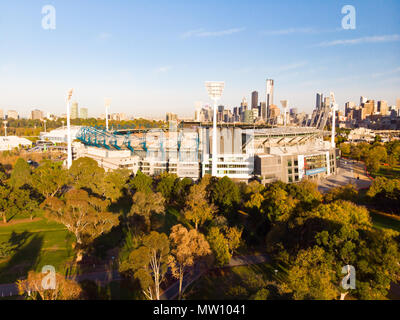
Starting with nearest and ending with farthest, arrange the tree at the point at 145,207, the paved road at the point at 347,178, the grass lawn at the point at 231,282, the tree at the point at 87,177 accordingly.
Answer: the grass lawn at the point at 231,282 < the tree at the point at 145,207 < the tree at the point at 87,177 < the paved road at the point at 347,178

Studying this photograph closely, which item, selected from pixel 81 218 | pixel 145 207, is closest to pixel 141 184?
pixel 145 207

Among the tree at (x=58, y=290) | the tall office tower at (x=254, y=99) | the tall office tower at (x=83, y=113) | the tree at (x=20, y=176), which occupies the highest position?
the tall office tower at (x=254, y=99)

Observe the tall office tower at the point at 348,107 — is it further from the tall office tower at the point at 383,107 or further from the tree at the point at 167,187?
the tree at the point at 167,187

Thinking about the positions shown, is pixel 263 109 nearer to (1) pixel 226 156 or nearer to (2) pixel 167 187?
(1) pixel 226 156

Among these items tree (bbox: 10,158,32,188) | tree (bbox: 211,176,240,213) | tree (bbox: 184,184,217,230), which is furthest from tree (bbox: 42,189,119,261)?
tree (bbox: 10,158,32,188)

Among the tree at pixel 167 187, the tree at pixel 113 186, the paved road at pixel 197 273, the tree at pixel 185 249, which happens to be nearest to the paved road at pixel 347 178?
the tree at pixel 167 187
